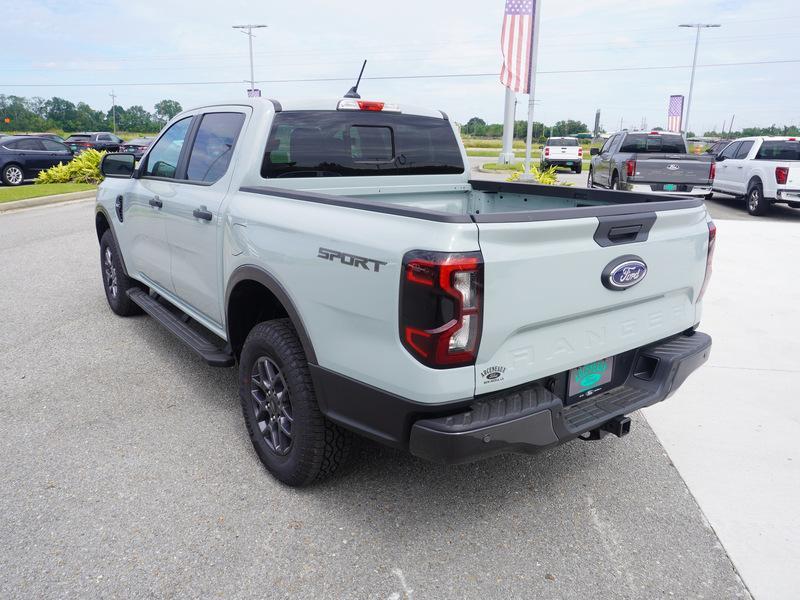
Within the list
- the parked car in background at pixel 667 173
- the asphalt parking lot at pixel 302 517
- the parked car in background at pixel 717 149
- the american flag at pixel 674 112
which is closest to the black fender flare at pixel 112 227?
the asphalt parking lot at pixel 302 517

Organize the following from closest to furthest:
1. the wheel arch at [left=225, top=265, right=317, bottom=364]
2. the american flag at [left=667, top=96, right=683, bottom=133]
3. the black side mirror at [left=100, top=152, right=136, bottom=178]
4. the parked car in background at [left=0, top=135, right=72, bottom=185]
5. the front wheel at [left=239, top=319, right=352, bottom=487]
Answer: the front wheel at [left=239, top=319, right=352, bottom=487], the wheel arch at [left=225, top=265, right=317, bottom=364], the black side mirror at [left=100, top=152, right=136, bottom=178], the parked car in background at [left=0, top=135, right=72, bottom=185], the american flag at [left=667, top=96, right=683, bottom=133]

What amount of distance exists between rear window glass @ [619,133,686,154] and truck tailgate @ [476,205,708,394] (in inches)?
524

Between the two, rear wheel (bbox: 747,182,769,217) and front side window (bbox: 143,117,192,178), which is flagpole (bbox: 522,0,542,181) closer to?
rear wheel (bbox: 747,182,769,217)

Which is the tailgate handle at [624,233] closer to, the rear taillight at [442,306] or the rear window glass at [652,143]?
the rear taillight at [442,306]

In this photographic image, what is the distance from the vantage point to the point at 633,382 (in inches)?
119

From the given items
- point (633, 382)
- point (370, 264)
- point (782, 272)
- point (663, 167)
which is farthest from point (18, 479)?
point (663, 167)

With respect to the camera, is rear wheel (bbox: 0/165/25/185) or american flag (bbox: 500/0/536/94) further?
rear wheel (bbox: 0/165/25/185)

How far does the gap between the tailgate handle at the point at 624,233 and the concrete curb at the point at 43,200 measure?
1440cm

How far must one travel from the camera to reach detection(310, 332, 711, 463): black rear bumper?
7.47ft

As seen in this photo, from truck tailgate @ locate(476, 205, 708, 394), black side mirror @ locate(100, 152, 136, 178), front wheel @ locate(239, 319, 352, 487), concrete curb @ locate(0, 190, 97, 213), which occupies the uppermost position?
black side mirror @ locate(100, 152, 136, 178)

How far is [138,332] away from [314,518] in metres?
3.29

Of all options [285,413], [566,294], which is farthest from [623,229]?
[285,413]

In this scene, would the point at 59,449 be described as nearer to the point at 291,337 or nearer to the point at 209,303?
the point at 209,303

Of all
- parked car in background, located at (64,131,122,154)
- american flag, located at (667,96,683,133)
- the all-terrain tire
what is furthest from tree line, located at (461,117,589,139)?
the all-terrain tire
